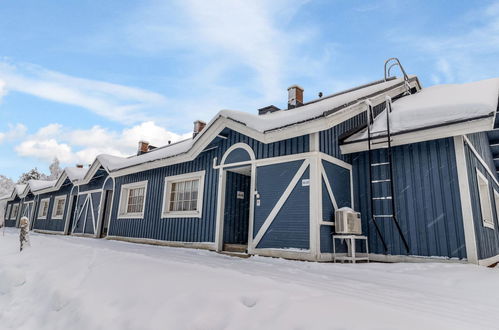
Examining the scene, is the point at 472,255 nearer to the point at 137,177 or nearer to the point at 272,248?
the point at 272,248

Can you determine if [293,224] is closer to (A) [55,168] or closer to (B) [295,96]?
(B) [295,96]

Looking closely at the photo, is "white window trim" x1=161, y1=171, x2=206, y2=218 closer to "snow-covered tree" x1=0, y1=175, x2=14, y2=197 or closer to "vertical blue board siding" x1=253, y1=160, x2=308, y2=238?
"vertical blue board siding" x1=253, y1=160, x2=308, y2=238

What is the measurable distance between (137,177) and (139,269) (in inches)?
341

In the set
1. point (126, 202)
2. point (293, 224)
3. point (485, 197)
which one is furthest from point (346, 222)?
point (126, 202)

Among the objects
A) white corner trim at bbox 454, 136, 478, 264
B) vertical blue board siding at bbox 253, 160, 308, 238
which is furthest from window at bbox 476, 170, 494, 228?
vertical blue board siding at bbox 253, 160, 308, 238

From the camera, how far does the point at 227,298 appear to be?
288cm

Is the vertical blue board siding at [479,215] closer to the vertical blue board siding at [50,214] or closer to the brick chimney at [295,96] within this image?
the brick chimney at [295,96]

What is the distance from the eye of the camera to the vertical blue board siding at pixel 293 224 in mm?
6652

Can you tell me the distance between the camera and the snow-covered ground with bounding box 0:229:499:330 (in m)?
2.47

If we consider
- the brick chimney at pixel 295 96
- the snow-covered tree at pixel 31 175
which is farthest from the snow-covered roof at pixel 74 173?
the snow-covered tree at pixel 31 175

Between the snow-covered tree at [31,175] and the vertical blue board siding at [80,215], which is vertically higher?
the snow-covered tree at [31,175]

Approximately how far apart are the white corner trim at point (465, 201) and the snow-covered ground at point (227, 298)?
0.93 meters

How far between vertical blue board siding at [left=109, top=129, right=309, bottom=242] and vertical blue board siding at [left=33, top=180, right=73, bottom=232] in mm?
6431

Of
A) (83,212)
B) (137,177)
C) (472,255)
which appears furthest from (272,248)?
(83,212)
